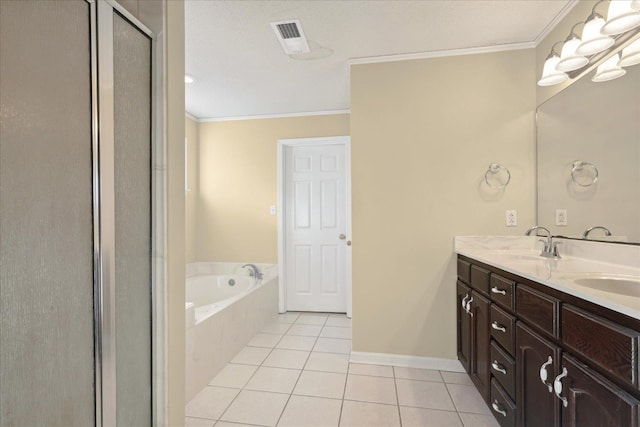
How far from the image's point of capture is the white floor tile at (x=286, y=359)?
2359mm

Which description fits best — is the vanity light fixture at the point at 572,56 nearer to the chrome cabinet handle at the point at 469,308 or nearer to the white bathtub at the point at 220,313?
the chrome cabinet handle at the point at 469,308

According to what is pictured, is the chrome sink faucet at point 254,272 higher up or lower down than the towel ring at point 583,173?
lower down

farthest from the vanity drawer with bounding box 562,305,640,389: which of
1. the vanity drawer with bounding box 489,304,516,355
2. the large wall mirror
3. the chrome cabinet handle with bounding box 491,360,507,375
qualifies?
the large wall mirror

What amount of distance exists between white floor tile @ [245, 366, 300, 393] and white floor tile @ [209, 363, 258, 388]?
5 centimetres

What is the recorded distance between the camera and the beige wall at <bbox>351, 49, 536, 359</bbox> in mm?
2240

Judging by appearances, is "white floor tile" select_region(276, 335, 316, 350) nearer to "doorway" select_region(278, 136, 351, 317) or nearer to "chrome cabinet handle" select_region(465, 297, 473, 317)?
"doorway" select_region(278, 136, 351, 317)

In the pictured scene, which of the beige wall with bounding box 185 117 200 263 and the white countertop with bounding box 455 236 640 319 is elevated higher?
the beige wall with bounding box 185 117 200 263

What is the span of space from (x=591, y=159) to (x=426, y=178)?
0.96 meters

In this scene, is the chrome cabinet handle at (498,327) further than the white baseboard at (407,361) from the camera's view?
No

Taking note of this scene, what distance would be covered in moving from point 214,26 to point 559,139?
7.76 ft

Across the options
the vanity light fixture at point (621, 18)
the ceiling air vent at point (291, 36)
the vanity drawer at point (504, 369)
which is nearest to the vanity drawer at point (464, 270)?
the vanity drawer at point (504, 369)

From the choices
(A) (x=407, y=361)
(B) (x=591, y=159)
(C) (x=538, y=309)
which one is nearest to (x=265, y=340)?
(A) (x=407, y=361)

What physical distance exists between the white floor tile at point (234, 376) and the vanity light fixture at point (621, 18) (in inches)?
111

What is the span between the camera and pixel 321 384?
6.86 ft
